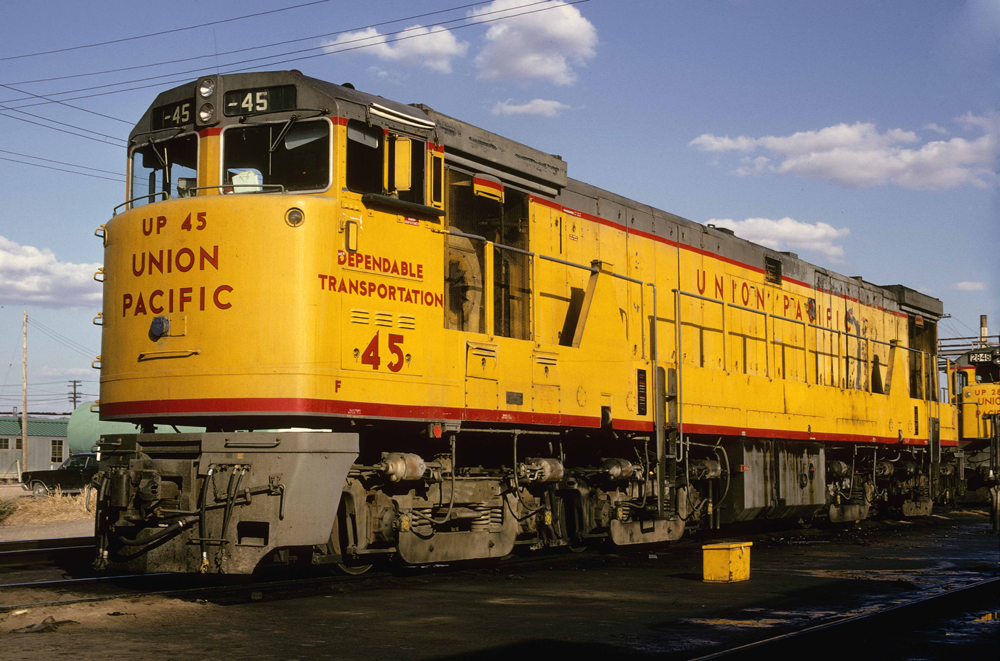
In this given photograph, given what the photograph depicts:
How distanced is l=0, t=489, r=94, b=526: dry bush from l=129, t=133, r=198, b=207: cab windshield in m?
14.7

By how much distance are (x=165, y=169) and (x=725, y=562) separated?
6527mm

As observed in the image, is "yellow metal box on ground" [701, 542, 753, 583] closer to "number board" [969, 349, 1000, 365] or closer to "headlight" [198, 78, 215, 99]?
"headlight" [198, 78, 215, 99]

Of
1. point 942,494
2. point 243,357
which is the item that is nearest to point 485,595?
point 243,357

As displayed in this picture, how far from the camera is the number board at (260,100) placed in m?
8.14

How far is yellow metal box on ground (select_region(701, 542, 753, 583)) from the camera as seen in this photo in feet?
31.0

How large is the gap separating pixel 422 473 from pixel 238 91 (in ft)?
12.2

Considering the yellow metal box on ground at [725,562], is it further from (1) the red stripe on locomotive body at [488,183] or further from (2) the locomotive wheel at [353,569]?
(1) the red stripe on locomotive body at [488,183]

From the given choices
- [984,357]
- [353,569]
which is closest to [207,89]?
[353,569]

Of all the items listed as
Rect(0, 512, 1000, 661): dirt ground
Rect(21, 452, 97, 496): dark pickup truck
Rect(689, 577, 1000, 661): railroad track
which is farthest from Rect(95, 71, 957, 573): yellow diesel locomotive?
Rect(21, 452, 97, 496): dark pickup truck

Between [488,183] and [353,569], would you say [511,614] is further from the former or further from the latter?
[488,183]

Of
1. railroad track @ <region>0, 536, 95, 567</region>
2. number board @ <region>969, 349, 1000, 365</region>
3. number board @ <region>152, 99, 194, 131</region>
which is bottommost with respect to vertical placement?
railroad track @ <region>0, 536, 95, 567</region>

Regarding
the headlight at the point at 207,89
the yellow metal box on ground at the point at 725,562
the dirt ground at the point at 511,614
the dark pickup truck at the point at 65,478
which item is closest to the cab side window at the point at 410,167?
the headlight at the point at 207,89

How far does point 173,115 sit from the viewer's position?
8547 mm

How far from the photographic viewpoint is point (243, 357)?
305 inches
